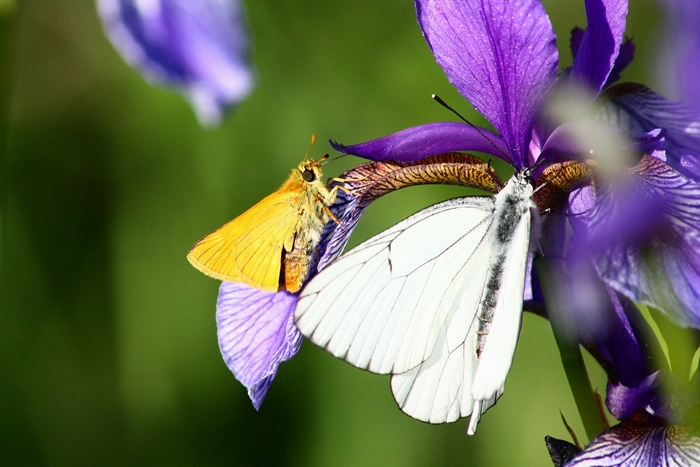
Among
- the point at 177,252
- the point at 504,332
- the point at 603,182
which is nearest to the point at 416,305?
the point at 504,332

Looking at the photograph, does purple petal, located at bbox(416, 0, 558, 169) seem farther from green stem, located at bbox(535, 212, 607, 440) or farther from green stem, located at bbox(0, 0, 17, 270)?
green stem, located at bbox(0, 0, 17, 270)

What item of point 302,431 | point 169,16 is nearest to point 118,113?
point 302,431

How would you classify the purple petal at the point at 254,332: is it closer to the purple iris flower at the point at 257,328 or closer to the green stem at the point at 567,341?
the purple iris flower at the point at 257,328

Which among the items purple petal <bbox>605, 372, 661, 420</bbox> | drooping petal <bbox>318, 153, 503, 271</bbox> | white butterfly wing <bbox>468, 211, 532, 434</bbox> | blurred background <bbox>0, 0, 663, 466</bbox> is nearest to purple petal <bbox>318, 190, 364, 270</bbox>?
drooping petal <bbox>318, 153, 503, 271</bbox>

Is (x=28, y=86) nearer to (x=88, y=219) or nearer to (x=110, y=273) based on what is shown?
(x=88, y=219)

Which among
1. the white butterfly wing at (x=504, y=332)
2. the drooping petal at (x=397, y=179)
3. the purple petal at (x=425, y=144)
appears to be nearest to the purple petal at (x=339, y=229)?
the drooping petal at (x=397, y=179)
